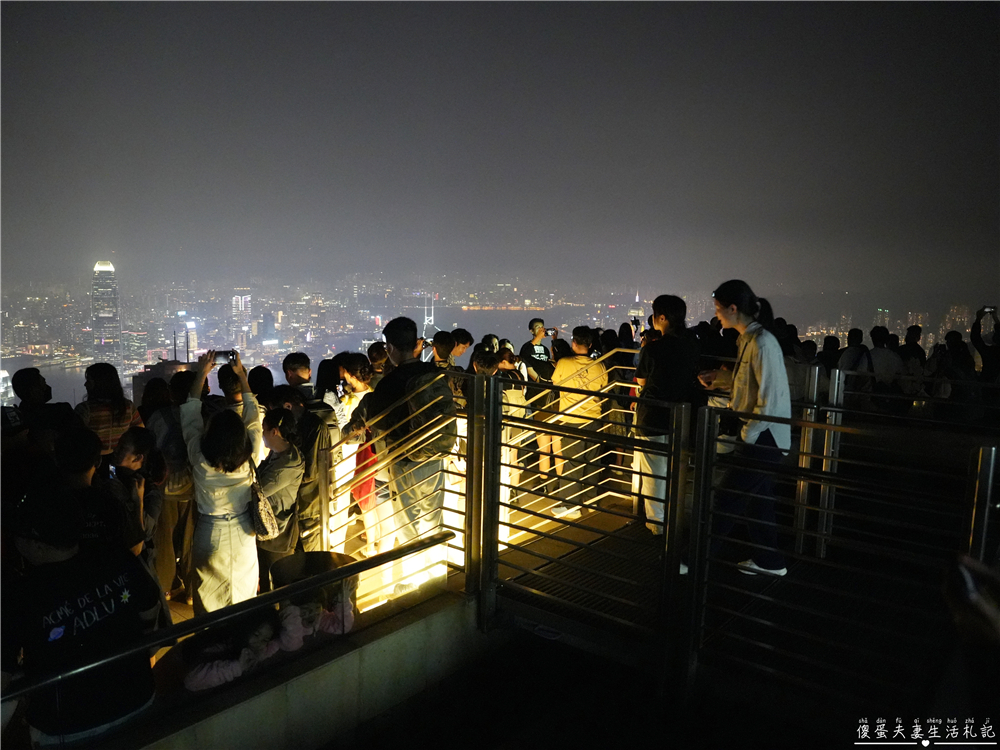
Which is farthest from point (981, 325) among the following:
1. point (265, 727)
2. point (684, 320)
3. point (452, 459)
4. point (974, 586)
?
point (265, 727)

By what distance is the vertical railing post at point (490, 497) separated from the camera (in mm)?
4293

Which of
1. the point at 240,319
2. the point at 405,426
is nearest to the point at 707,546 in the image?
the point at 405,426

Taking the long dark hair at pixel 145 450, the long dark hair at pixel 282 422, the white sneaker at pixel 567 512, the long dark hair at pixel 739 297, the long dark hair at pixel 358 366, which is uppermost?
the long dark hair at pixel 739 297

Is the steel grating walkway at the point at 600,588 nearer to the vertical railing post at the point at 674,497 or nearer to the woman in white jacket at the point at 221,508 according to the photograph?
the vertical railing post at the point at 674,497

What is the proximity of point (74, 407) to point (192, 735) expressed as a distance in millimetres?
3241

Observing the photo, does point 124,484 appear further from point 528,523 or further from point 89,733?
point 528,523

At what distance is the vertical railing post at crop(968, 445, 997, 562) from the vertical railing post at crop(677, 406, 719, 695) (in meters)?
1.11

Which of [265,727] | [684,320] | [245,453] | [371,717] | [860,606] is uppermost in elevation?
[684,320]

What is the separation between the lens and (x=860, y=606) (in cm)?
422

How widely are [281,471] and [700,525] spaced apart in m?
2.66

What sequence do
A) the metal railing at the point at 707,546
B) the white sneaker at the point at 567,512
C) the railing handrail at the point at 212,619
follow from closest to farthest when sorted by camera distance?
the railing handrail at the point at 212,619 < the metal railing at the point at 707,546 < the white sneaker at the point at 567,512

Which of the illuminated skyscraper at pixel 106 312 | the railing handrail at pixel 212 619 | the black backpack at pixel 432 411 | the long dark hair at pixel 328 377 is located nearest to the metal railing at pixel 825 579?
the black backpack at pixel 432 411

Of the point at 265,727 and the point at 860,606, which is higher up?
the point at 860,606

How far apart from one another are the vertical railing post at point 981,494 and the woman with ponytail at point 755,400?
4.64 feet
